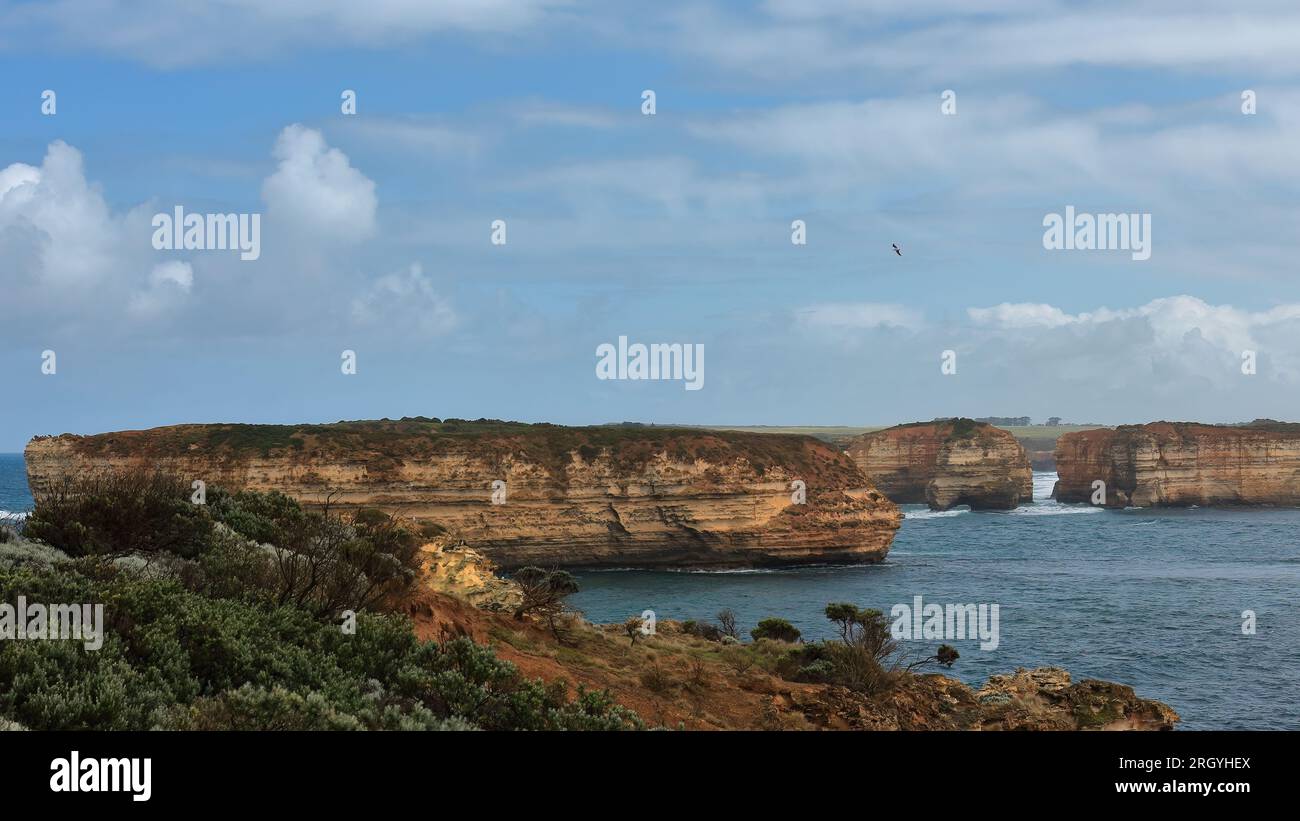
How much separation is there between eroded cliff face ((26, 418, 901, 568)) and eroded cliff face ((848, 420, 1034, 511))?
54454mm

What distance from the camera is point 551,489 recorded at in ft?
240

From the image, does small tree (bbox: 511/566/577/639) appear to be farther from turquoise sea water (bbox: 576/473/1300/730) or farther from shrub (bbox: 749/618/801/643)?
turquoise sea water (bbox: 576/473/1300/730)

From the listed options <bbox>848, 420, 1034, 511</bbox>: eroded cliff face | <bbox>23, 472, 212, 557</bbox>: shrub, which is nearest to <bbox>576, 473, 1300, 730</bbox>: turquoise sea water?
<bbox>848, 420, 1034, 511</bbox>: eroded cliff face

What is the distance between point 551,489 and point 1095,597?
35.8m

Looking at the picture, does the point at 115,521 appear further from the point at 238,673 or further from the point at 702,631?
the point at 702,631

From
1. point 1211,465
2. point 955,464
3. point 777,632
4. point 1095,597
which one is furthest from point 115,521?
point 1211,465

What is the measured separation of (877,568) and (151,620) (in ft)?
213

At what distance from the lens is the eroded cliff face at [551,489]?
229 feet

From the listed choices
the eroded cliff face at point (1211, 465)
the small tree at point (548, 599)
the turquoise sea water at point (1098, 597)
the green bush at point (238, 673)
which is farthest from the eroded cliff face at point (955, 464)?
the green bush at point (238, 673)

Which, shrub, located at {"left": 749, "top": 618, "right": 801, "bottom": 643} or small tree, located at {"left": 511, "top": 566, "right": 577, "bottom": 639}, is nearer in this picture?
small tree, located at {"left": 511, "top": 566, "right": 577, "bottom": 639}

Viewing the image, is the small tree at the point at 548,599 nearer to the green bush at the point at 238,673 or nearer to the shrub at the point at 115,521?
the shrub at the point at 115,521

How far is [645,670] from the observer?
21.2 metres

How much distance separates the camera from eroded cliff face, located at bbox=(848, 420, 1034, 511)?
125938 mm
